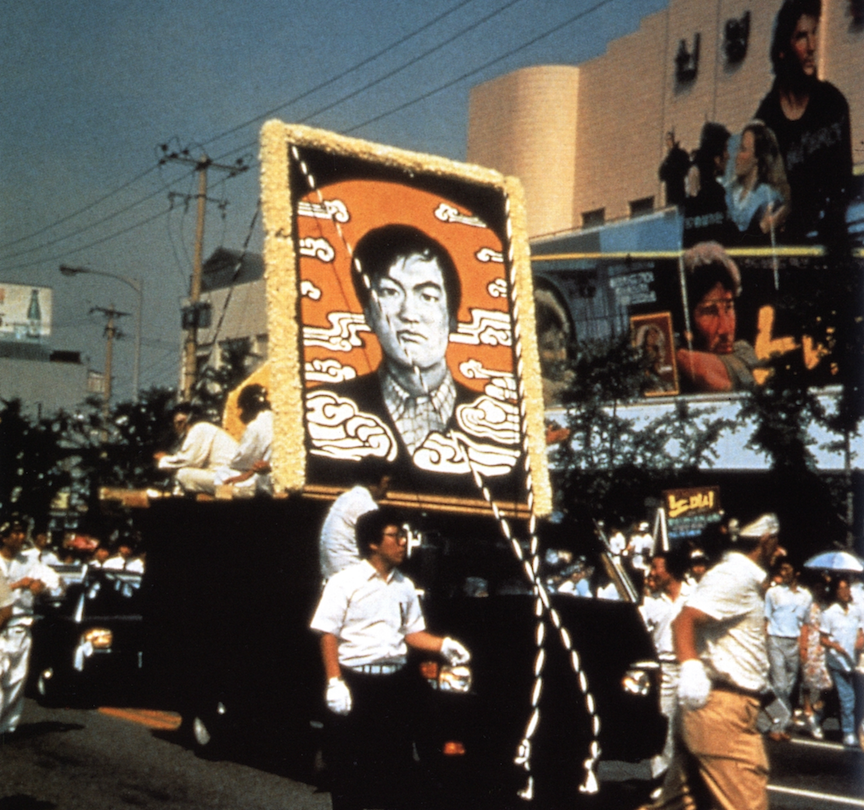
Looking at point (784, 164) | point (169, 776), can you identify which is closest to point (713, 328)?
point (784, 164)

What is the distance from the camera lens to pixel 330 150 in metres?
8.93

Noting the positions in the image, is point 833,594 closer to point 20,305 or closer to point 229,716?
point 229,716

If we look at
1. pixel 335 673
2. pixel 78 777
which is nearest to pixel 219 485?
pixel 78 777

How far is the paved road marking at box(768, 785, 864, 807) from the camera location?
951 cm

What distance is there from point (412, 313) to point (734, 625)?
3693 mm

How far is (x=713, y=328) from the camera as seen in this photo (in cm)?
2917

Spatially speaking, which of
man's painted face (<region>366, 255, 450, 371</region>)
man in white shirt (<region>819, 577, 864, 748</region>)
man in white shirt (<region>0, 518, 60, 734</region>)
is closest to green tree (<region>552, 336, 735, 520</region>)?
man in white shirt (<region>819, 577, 864, 748</region>)

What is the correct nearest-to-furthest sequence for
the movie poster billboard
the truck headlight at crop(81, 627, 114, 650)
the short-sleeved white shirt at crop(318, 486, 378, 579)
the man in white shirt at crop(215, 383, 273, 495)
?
the short-sleeved white shirt at crop(318, 486, 378, 579) → the man in white shirt at crop(215, 383, 273, 495) → the truck headlight at crop(81, 627, 114, 650) → the movie poster billboard

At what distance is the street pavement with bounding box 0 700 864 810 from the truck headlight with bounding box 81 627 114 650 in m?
0.79

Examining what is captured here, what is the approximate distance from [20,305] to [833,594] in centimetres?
6813

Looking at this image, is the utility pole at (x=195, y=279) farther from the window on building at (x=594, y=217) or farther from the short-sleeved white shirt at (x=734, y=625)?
the short-sleeved white shirt at (x=734, y=625)

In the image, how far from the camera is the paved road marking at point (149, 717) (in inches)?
482

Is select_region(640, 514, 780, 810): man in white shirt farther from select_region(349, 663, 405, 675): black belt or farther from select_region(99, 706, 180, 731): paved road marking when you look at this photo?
select_region(99, 706, 180, 731): paved road marking

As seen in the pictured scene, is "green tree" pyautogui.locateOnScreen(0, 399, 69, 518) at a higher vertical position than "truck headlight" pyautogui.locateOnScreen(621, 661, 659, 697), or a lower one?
higher
